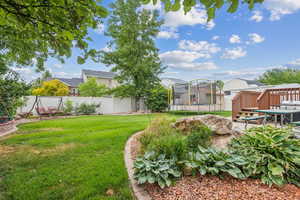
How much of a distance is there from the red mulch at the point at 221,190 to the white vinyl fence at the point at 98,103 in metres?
11.2

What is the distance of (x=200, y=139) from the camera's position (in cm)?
276

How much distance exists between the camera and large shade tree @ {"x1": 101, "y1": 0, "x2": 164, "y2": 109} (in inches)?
529

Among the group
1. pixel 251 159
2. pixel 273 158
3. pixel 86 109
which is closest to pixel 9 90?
pixel 86 109

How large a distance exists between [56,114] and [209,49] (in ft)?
41.0

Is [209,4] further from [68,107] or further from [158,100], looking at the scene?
[68,107]

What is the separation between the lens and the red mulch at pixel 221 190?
5.19ft

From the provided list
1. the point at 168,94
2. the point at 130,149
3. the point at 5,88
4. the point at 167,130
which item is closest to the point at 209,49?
the point at 168,94

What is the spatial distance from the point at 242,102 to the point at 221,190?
6.04 meters

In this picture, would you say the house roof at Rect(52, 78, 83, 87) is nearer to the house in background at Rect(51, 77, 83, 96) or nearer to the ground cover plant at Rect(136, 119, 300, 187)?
the house in background at Rect(51, 77, 83, 96)

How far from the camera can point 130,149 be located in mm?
3287

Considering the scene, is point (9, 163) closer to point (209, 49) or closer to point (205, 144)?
point (205, 144)

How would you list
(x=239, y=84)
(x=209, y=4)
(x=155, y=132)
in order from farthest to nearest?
(x=239, y=84) → (x=155, y=132) → (x=209, y=4)

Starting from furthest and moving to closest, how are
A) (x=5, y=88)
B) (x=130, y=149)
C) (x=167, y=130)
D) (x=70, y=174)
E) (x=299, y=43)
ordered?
1. (x=299, y=43)
2. (x=5, y=88)
3. (x=167, y=130)
4. (x=130, y=149)
5. (x=70, y=174)

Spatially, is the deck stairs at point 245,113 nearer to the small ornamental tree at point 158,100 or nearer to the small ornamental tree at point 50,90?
the small ornamental tree at point 158,100
